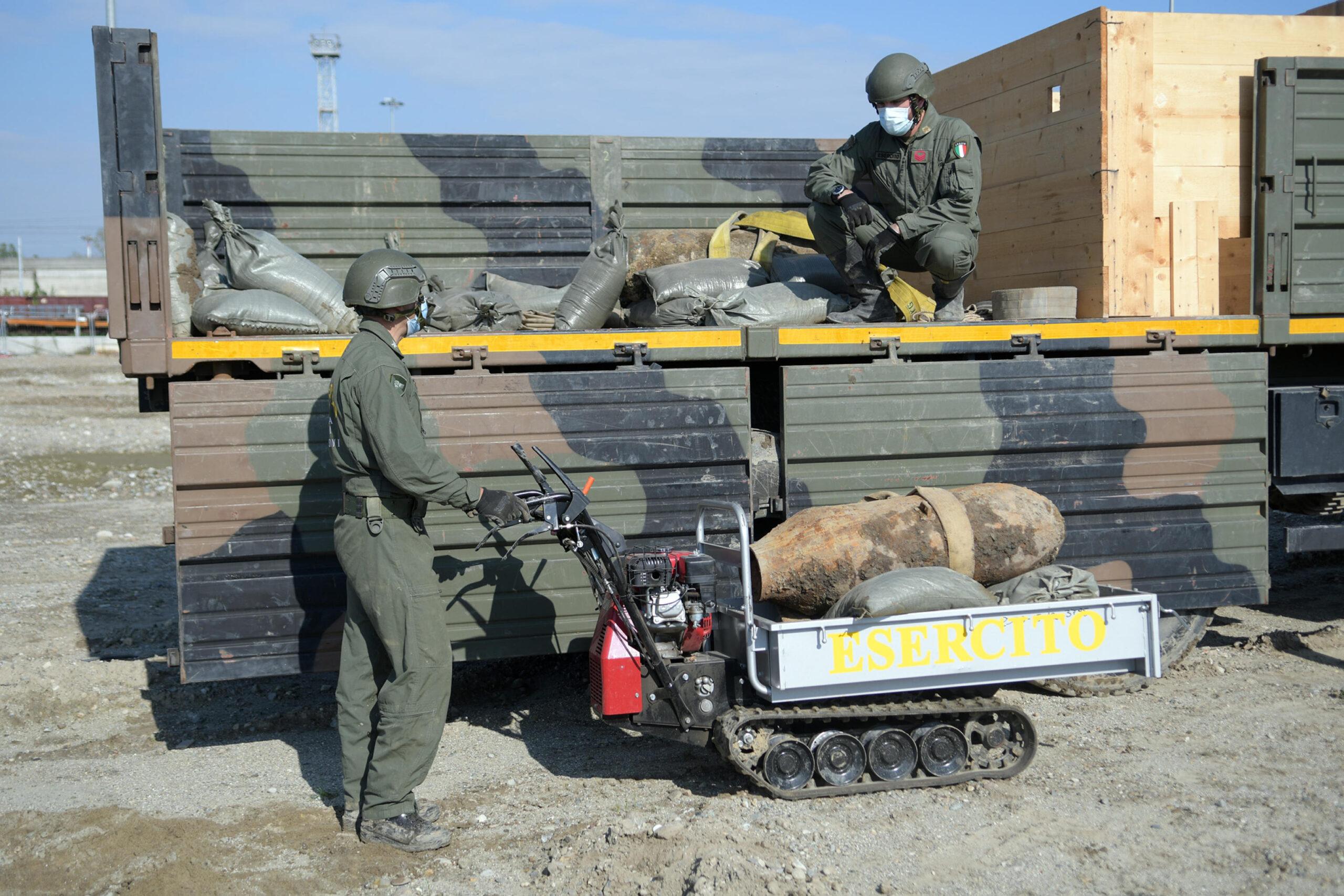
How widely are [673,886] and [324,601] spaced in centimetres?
219

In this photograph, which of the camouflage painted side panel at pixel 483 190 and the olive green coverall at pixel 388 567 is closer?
the olive green coverall at pixel 388 567

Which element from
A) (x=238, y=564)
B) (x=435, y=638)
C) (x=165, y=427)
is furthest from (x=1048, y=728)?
(x=165, y=427)

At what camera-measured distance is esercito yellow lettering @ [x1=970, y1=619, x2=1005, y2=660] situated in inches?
165

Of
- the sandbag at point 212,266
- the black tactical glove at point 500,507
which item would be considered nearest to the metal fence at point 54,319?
the sandbag at point 212,266

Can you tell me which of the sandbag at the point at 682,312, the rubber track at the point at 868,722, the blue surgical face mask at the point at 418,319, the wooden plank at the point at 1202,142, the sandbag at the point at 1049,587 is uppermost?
the wooden plank at the point at 1202,142

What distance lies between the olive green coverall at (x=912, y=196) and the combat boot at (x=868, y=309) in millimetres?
54

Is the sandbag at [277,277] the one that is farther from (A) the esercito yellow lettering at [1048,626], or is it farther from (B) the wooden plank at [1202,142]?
(B) the wooden plank at [1202,142]

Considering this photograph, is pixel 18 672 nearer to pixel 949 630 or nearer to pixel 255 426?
pixel 255 426

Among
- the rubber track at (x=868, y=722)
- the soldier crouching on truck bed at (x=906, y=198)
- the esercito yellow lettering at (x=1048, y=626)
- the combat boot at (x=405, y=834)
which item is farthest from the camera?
the soldier crouching on truck bed at (x=906, y=198)

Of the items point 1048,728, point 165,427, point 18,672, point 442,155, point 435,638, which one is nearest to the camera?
point 435,638

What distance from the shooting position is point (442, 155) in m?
6.52

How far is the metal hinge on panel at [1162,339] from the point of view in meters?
5.45

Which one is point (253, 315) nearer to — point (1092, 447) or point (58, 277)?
point (1092, 447)

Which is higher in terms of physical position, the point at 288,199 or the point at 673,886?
the point at 288,199
